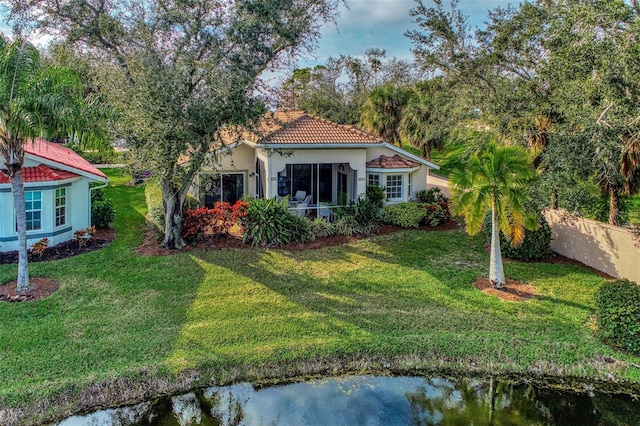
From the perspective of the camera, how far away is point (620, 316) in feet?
32.2

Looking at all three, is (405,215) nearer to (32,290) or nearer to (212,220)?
(212,220)

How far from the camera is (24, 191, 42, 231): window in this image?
15.8m

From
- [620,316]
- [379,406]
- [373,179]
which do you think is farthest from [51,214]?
[620,316]

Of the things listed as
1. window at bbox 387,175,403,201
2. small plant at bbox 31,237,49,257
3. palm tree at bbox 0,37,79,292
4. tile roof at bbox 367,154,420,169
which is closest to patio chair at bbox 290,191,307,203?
tile roof at bbox 367,154,420,169

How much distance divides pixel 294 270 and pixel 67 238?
9325 millimetres

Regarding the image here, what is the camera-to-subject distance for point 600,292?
10539 millimetres

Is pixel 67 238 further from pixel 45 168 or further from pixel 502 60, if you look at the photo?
pixel 502 60

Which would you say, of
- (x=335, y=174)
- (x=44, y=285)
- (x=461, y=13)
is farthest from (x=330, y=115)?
(x=44, y=285)

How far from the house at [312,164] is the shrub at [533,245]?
6.35 m

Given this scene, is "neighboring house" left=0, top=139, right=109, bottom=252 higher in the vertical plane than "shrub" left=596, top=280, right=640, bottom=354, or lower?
higher

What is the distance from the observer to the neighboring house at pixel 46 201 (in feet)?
51.0

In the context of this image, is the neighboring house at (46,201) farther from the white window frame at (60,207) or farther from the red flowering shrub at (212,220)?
the red flowering shrub at (212,220)

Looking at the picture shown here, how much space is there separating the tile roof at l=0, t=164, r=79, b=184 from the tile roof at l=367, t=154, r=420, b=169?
1245 centimetres

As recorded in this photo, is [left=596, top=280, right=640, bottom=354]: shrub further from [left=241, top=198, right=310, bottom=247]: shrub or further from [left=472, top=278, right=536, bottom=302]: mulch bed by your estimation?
[left=241, top=198, right=310, bottom=247]: shrub
